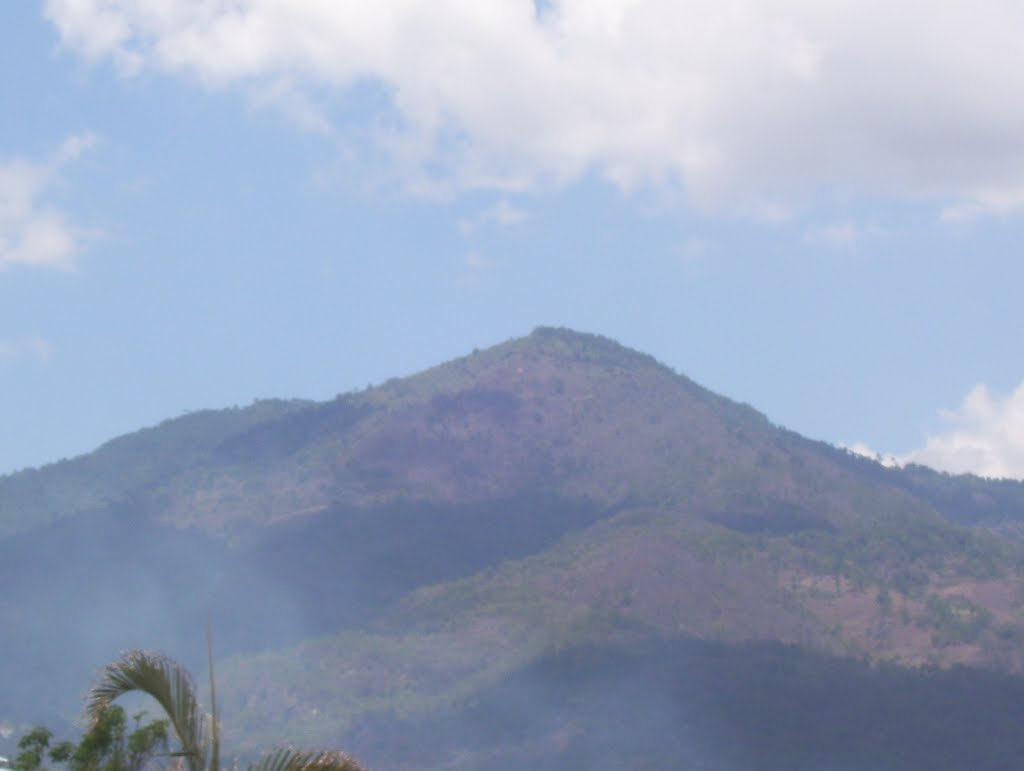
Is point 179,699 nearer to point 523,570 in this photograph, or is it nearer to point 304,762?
point 304,762

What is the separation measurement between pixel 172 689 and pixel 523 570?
318 ft

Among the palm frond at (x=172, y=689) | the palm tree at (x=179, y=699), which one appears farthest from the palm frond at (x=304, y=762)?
the palm frond at (x=172, y=689)

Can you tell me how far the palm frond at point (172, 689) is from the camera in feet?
38.6

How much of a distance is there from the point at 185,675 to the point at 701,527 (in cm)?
9416

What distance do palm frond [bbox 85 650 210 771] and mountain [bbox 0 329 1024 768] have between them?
172 ft

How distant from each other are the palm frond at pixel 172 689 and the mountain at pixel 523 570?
52507 mm

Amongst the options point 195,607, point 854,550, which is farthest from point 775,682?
point 195,607

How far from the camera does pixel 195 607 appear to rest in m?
110

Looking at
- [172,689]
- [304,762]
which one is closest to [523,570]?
[172,689]

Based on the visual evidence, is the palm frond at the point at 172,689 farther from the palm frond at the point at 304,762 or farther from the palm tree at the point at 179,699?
the palm frond at the point at 304,762

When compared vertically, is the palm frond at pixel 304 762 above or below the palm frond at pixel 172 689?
below

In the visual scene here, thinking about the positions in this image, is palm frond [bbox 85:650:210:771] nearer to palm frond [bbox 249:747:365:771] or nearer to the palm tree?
the palm tree

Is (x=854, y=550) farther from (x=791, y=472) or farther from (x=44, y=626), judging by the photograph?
(x=44, y=626)

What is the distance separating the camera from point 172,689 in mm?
11906
